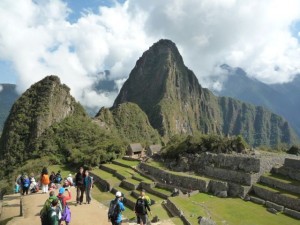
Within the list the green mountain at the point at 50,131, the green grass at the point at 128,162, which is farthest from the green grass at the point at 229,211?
the green mountain at the point at 50,131

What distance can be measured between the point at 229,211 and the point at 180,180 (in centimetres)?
1019

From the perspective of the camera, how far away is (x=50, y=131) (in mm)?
71812

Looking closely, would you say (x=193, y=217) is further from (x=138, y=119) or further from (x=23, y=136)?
(x=138, y=119)

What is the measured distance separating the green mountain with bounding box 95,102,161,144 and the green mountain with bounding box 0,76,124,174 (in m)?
15.3

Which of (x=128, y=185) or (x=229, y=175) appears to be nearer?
(x=229, y=175)

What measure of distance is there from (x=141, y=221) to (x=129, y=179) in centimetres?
2826

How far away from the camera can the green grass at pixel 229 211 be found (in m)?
25.3

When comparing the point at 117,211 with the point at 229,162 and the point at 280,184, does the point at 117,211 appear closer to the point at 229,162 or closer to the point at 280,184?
the point at 280,184

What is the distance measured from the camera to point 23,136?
7306 centimetres

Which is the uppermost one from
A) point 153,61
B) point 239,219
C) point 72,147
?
point 153,61

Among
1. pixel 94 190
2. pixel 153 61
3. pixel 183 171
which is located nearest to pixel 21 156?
pixel 94 190

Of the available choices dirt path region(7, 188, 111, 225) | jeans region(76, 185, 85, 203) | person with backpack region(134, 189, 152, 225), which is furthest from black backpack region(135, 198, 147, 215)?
jeans region(76, 185, 85, 203)

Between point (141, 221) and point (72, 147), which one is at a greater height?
point (72, 147)

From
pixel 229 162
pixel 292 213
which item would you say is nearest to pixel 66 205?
pixel 292 213
